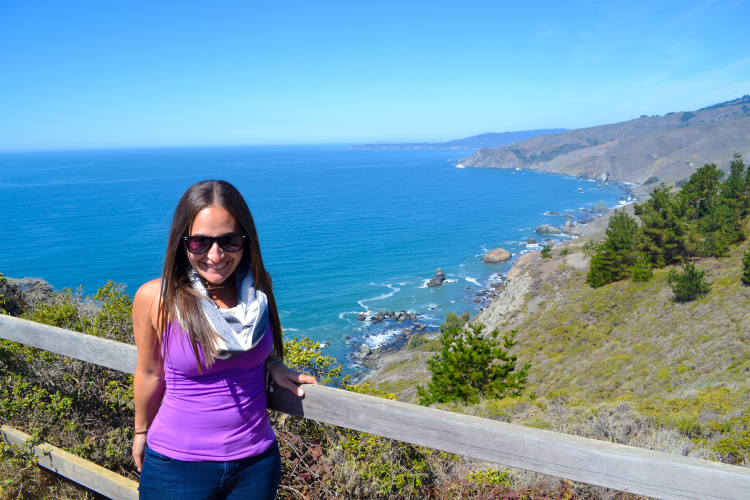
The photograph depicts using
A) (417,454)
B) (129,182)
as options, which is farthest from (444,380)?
(129,182)

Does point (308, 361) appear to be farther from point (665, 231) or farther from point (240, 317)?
point (665, 231)

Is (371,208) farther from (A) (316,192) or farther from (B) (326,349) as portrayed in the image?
(B) (326,349)

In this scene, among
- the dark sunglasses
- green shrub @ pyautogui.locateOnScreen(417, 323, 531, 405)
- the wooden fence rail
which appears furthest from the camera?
green shrub @ pyautogui.locateOnScreen(417, 323, 531, 405)

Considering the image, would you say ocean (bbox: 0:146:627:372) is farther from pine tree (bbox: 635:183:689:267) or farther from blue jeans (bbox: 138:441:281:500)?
pine tree (bbox: 635:183:689:267)

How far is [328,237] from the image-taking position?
68.5 m

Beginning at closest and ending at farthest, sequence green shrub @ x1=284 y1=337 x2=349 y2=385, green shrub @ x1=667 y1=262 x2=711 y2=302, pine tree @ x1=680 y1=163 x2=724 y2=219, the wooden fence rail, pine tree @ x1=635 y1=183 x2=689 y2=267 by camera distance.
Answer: the wooden fence rail → green shrub @ x1=284 y1=337 x2=349 y2=385 → green shrub @ x1=667 y1=262 x2=711 y2=302 → pine tree @ x1=635 y1=183 x2=689 y2=267 → pine tree @ x1=680 y1=163 x2=724 y2=219

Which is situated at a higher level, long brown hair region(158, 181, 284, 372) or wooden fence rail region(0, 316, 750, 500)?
long brown hair region(158, 181, 284, 372)

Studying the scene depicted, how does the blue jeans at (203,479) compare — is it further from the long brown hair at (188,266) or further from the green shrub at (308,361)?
the green shrub at (308,361)

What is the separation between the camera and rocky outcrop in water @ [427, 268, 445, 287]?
51219mm

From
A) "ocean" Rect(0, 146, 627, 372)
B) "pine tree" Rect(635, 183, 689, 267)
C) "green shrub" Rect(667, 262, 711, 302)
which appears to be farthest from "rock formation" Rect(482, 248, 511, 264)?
"green shrub" Rect(667, 262, 711, 302)

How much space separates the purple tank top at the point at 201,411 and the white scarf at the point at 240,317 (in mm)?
78

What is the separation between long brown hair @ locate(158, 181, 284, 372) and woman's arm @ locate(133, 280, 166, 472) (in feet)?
0.16

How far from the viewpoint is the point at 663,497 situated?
5.57 ft

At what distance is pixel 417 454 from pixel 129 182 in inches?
5823
